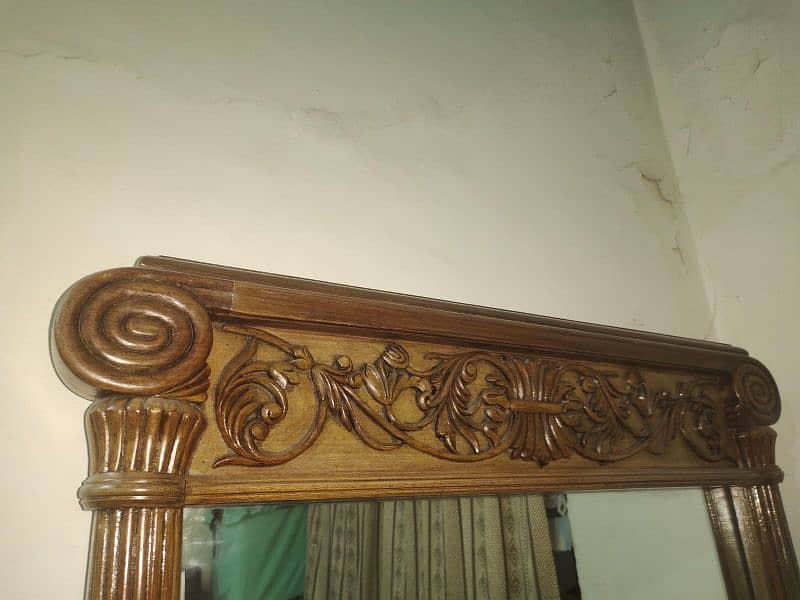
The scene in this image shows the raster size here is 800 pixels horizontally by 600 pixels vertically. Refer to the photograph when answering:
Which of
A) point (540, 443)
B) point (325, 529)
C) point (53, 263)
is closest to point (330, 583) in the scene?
point (325, 529)

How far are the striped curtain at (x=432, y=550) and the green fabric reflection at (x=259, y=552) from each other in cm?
1

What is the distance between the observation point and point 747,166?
1103 mm

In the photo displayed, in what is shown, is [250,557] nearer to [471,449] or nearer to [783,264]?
[471,449]

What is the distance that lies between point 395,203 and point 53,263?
1.37 feet

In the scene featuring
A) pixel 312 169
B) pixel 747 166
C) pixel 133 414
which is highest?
pixel 747 166

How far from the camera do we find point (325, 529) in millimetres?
524

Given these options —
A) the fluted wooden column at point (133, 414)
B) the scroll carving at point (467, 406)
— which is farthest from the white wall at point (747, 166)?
A: the fluted wooden column at point (133, 414)

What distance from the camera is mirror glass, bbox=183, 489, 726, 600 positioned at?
49 centimetres

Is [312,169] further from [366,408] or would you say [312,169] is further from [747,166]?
[747,166]

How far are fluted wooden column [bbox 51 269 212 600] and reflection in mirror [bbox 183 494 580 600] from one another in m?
0.05

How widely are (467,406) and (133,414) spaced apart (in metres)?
0.34

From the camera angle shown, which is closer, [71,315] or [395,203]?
→ [71,315]

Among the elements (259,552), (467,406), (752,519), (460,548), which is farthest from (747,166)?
(259,552)

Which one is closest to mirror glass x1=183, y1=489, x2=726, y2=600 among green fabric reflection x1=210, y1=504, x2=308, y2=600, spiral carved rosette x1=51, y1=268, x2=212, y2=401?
green fabric reflection x1=210, y1=504, x2=308, y2=600
